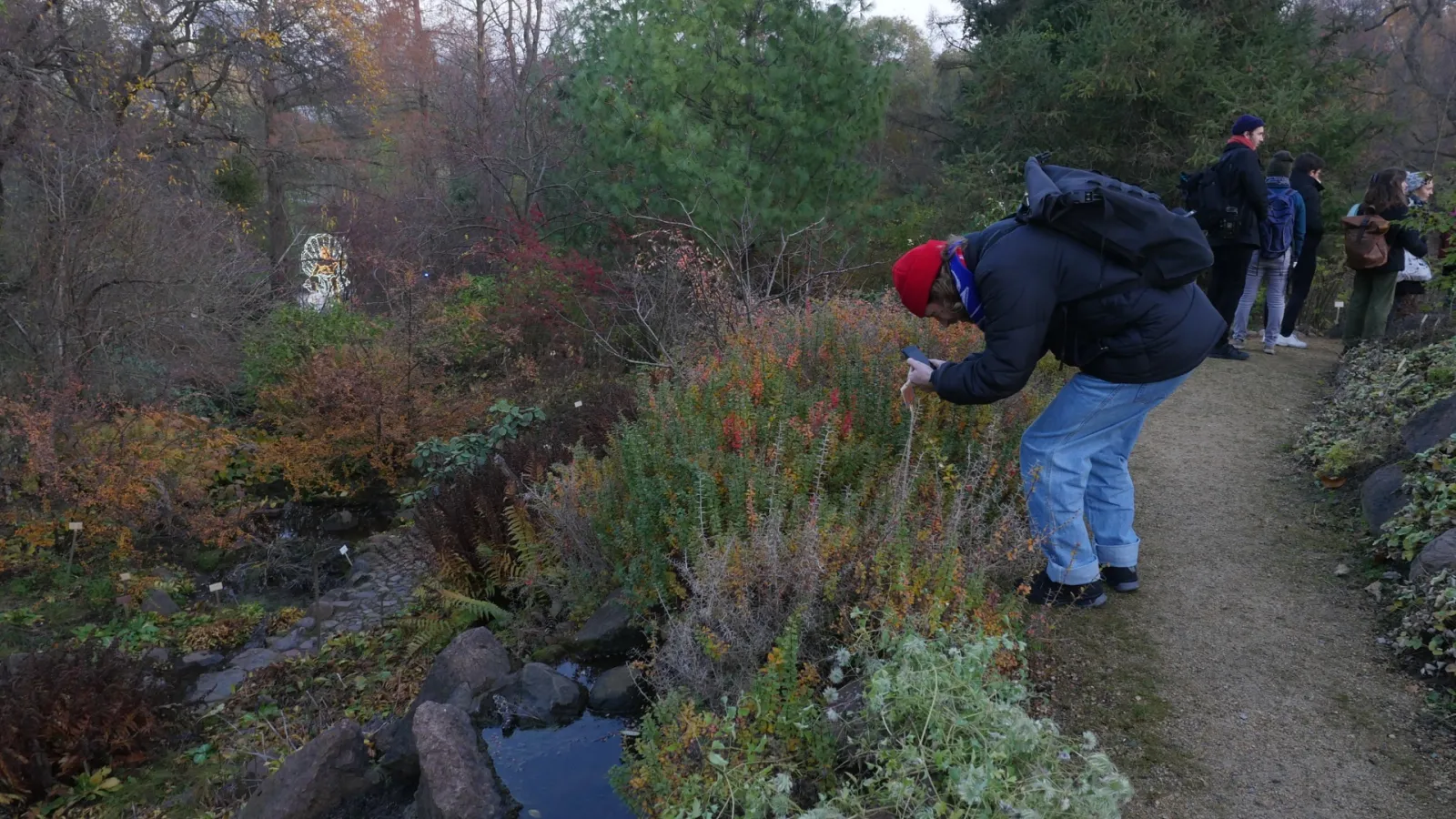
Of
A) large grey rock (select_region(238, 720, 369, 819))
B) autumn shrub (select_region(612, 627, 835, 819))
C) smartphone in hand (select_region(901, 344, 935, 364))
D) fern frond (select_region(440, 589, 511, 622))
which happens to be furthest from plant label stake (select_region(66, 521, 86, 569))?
smartphone in hand (select_region(901, 344, 935, 364))

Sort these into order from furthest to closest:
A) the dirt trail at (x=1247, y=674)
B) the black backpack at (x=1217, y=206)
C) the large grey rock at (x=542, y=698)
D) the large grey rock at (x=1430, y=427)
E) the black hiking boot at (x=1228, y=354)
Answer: the black hiking boot at (x=1228, y=354) → the black backpack at (x=1217, y=206) → the large grey rock at (x=1430, y=427) → the large grey rock at (x=542, y=698) → the dirt trail at (x=1247, y=674)

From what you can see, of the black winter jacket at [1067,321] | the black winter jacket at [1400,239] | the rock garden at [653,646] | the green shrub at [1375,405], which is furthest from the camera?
the black winter jacket at [1400,239]

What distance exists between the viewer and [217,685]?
5.28 meters

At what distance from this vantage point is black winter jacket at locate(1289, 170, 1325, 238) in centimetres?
795

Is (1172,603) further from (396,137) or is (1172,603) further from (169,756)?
(396,137)

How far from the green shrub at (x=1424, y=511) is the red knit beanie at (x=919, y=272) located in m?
2.50

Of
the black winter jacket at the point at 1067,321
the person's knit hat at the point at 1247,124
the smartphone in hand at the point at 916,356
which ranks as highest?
the person's knit hat at the point at 1247,124

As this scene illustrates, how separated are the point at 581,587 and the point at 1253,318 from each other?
10142mm

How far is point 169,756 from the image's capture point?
4543 millimetres

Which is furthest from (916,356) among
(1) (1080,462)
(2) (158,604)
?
(2) (158,604)

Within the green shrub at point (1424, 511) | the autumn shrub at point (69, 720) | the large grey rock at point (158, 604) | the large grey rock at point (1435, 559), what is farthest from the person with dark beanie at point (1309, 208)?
the large grey rock at point (158, 604)

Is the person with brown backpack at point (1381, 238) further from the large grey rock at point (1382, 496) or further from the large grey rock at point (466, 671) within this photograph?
the large grey rock at point (466, 671)

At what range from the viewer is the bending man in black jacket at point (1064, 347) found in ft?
10.2

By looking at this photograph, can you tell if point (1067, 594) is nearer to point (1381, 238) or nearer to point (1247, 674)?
point (1247, 674)
